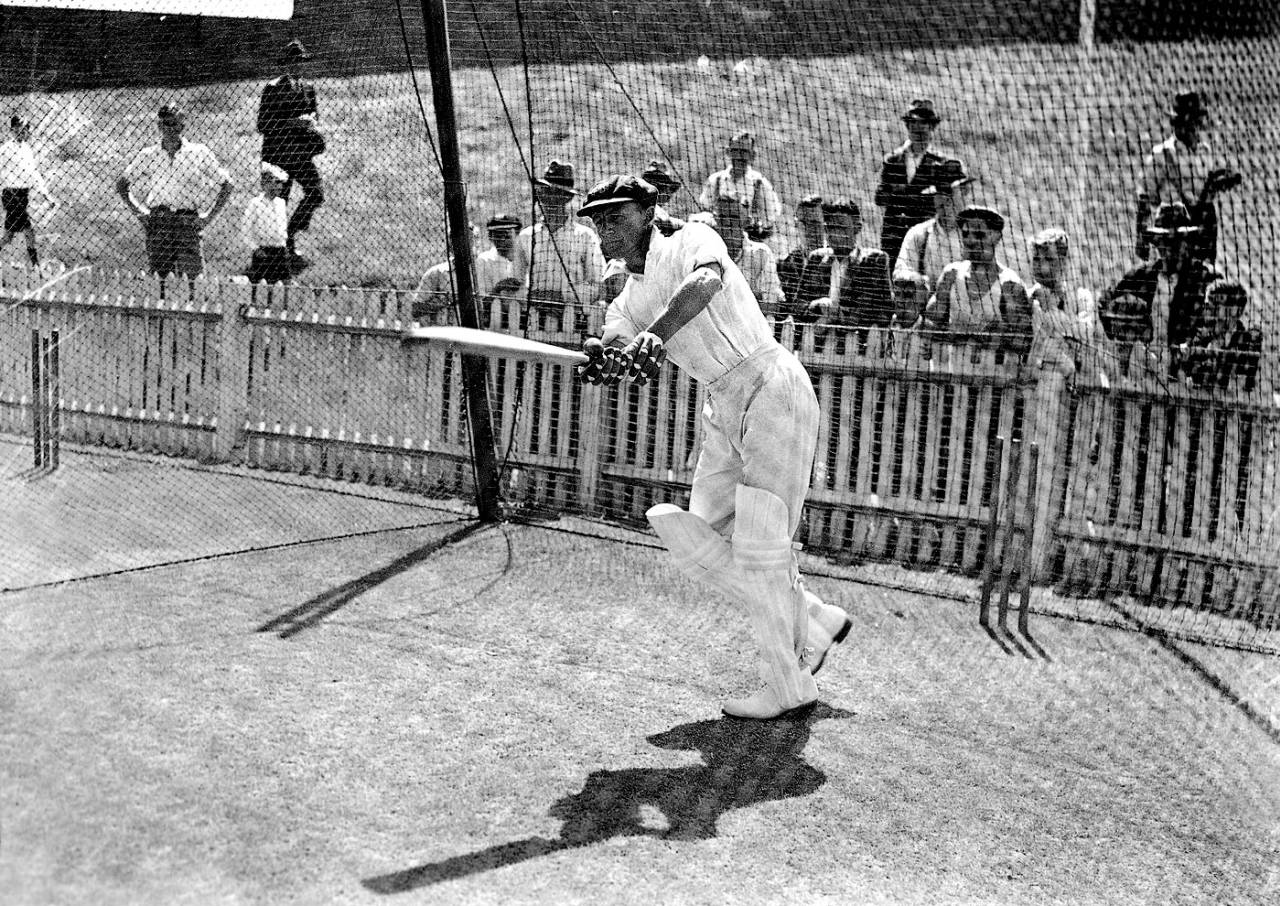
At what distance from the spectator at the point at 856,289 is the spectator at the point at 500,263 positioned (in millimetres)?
2294

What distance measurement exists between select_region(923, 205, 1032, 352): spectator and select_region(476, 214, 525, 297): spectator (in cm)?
305

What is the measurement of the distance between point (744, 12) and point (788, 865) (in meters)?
13.2

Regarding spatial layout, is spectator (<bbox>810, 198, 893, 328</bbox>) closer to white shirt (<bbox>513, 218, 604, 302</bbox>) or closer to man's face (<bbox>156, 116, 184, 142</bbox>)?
white shirt (<bbox>513, 218, 604, 302</bbox>)

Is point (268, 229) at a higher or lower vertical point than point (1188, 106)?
lower

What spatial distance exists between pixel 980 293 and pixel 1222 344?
151 centimetres

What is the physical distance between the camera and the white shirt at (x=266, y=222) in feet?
37.6

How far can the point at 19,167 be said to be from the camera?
34.6 feet

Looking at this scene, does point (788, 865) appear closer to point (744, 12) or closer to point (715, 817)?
point (715, 817)

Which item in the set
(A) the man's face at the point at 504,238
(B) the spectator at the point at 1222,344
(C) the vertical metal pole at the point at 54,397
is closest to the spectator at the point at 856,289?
(B) the spectator at the point at 1222,344

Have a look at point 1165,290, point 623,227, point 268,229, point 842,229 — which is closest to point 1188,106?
point 1165,290

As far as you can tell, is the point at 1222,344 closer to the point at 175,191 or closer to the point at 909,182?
the point at 909,182

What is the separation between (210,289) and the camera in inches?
434

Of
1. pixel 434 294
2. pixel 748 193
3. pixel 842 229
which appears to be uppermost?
pixel 748 193

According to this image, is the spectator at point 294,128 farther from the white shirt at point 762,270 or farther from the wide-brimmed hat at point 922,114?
the wide-brimmed hat at point 922,114
